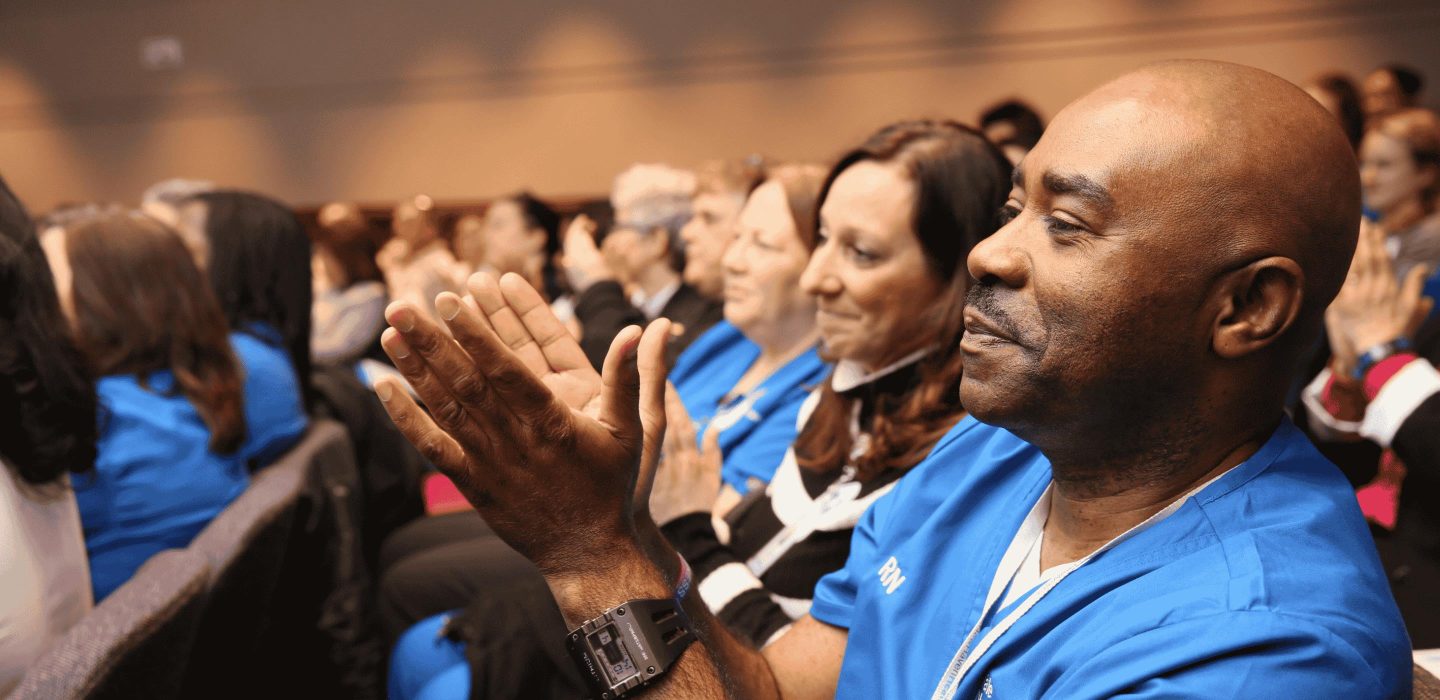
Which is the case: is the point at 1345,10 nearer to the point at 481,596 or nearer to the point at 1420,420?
the point at 1420,420

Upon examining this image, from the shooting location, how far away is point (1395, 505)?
6.36 ft

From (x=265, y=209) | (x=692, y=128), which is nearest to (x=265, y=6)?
(x=692, y=128)

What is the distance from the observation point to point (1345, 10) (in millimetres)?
6406

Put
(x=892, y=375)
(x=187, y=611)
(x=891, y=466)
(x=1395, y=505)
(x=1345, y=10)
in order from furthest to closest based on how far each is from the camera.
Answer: (x=1345, y=10)
(x=1395, y=505)
(x=892, y=375)
(x=891, y=466)
(x=187, y=611)

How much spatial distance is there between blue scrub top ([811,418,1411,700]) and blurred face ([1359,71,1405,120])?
4.73 meters

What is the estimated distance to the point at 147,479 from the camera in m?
1.95

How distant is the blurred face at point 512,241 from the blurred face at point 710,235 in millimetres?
1679

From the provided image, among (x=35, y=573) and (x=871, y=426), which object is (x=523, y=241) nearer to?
(x=871, y=426)

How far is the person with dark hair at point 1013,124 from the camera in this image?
3137 millimetres

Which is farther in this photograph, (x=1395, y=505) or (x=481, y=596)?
(x=1395, y=505)

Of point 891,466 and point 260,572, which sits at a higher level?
point 891,466

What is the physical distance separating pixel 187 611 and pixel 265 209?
1.96m

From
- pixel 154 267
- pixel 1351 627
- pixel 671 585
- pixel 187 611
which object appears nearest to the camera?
pixel 1351 627

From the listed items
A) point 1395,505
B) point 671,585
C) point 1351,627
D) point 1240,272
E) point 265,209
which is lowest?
point 1395,505
